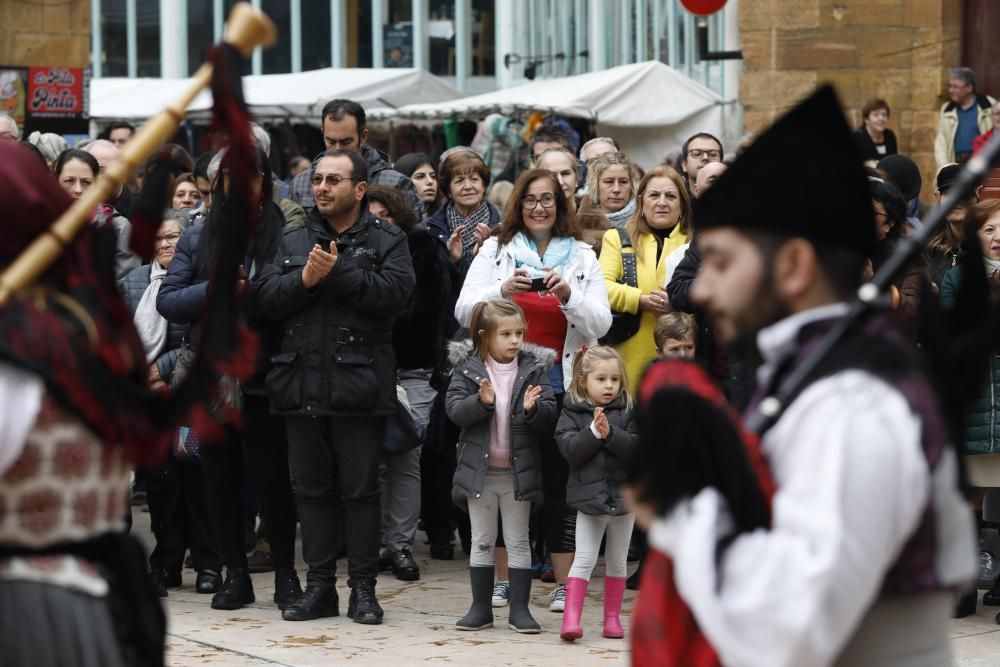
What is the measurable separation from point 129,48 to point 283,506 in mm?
16120

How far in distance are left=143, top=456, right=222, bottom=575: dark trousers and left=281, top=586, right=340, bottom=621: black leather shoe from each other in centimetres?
88

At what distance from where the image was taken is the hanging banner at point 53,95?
12055mm

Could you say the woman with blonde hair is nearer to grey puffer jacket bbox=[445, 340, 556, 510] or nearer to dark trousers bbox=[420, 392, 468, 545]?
dark trousers bbox=[420, 392, 468, 545]

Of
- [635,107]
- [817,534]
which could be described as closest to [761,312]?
[817,534]

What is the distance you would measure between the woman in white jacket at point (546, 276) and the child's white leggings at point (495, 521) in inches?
17.0

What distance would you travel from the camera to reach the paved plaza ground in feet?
21.5

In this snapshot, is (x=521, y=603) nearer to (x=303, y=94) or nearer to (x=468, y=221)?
(x=468, y=221)

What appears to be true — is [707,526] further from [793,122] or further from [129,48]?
[129,48]

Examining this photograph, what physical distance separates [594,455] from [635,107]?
8.96 metres

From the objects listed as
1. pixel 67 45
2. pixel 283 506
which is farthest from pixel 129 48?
pixel 283 506

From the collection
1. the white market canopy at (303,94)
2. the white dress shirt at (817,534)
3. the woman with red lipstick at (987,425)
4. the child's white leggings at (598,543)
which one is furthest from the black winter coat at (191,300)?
the white market canopy at (303,94)

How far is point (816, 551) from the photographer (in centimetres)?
238

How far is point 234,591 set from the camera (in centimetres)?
753

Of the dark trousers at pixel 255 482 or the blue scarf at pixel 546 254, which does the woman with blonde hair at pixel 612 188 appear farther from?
the dark trousers at pixel 255 482
